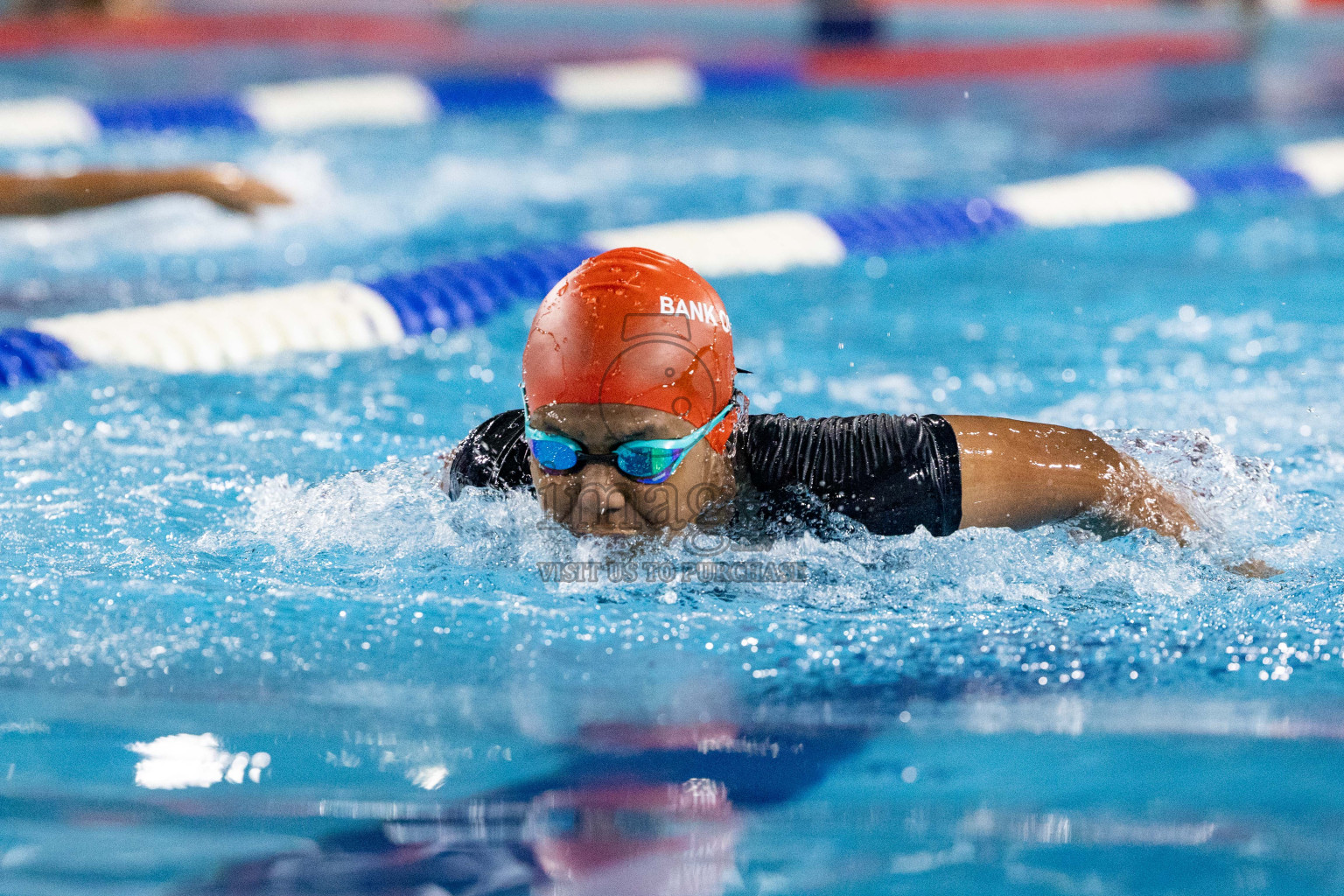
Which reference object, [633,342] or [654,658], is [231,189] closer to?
[633,342]

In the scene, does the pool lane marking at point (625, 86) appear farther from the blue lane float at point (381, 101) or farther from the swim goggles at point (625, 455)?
the swim goggles at point (625, 455)

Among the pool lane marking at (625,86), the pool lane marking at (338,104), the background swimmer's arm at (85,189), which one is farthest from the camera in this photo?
the pool lane marking at (625,86)

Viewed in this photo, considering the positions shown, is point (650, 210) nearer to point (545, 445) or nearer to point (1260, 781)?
point (545, 445)

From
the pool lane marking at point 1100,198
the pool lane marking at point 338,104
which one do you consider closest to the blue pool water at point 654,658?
the pool lane marking at point 1100,198

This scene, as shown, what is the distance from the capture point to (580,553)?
2.54 m

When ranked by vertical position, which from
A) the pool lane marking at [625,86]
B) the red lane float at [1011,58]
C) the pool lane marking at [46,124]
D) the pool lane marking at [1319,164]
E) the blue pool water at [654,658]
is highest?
the red lane float at [1011,58]

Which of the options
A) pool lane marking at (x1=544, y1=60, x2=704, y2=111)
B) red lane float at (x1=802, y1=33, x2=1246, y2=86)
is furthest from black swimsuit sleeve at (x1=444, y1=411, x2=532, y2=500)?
red lane float at (x1=802, y1=33, x2=1246, y2=86)

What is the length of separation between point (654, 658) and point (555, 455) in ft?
1.13

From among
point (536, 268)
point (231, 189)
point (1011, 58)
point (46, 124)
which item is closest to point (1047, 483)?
point (536, 268)

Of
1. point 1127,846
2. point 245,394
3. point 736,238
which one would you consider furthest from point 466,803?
point 736,238

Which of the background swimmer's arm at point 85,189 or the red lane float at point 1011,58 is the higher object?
the red lane float at point 1011,58

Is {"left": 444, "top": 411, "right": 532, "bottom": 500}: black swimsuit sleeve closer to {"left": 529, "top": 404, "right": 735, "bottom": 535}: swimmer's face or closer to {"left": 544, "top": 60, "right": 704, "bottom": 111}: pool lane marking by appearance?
{"left": 529, "top": 404, "right": 735, "bottom": 535}: swimmer's face

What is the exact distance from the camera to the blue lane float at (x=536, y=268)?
414 centimetres

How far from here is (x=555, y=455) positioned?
239 cm
